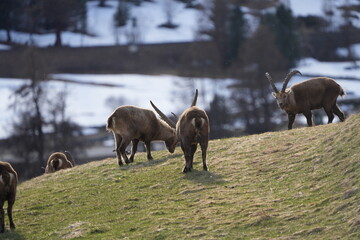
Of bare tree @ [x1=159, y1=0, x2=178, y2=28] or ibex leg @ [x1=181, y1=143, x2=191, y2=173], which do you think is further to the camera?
bare tree @ [x1=159, y1=0, x2=178, y2=28]

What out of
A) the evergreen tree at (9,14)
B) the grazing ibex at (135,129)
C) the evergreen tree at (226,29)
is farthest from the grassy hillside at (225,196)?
the evergreen tree at (9,14)

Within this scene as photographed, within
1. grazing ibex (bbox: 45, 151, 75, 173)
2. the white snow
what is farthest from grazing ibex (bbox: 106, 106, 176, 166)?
the white snow

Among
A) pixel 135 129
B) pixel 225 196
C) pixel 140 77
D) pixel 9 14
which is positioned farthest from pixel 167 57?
pixel 225 196

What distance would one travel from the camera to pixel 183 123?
23.6 meters

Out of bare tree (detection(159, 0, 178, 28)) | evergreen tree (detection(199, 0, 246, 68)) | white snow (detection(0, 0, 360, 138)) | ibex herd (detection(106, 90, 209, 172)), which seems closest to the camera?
ibex herd (detection(106, 90, 209, 172))

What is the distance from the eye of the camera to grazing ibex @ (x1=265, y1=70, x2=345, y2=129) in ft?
98.8

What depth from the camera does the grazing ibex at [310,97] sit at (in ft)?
98.8

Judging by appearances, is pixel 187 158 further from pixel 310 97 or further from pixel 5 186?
pixel 310 97

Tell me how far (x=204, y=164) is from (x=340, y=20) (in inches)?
3523

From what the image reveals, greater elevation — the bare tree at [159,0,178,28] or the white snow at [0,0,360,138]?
the bare tree at [159,0,178,28]


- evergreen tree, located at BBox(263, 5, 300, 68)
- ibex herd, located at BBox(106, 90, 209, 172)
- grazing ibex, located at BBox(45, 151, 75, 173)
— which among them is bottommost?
grazing ibex, located at BBox(45, 151, 75, 173)

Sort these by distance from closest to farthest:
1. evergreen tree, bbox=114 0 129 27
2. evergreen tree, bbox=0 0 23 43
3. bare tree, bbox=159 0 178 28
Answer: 1. evergreen tree, bbox=0 0 23 43
2. evergreen tree, bbox=114 0 129 27
3. bare tree, bbox=159 0 178 28

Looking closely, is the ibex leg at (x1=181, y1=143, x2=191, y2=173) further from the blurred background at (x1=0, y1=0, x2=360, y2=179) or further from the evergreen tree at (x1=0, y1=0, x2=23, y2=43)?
the evergreen tree at (x1=0, y1=0, x2=23, y2=43)

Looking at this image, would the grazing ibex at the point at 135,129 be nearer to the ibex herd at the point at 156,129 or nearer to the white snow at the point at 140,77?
the ibex herd at the point at 156,129
